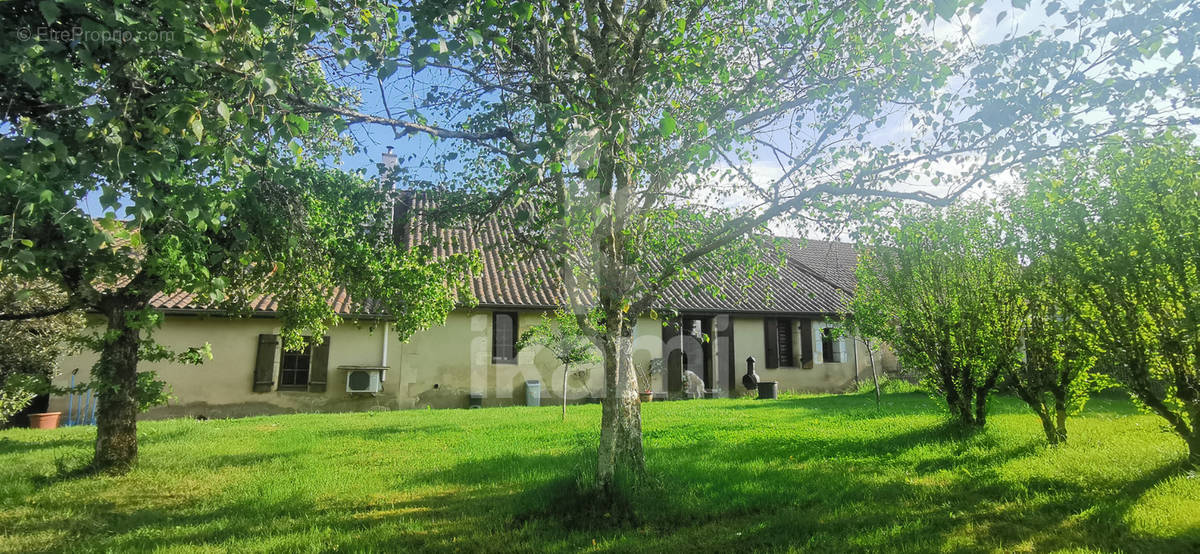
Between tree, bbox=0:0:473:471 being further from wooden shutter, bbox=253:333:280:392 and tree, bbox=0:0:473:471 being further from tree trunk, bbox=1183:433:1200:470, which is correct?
tree trunk, bbox=1183:433:1200:470

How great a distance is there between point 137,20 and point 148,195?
0.98 metres

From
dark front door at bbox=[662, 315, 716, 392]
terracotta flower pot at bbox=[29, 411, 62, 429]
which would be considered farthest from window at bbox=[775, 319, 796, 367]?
terracotta flower pot at bbox=[29, 411, 62, 429]

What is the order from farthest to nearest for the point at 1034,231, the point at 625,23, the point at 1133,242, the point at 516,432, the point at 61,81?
the point at 516,432
the point at 1034,231
the point at 625,23
the point at 1133,242
the point at 61,81

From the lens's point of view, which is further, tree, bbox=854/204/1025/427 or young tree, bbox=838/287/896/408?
young tree, bbox=838/287/896/408

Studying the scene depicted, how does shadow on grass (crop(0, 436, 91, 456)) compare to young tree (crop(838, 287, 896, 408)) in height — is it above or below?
below

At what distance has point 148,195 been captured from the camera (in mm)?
2938

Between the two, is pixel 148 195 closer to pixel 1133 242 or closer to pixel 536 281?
pixel 536 281

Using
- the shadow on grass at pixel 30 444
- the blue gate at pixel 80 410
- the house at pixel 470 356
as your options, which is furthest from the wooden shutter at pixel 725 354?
the blue gate at pixel 80 410

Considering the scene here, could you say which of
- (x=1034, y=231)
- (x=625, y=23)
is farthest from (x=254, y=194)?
(x=1034, y=231)

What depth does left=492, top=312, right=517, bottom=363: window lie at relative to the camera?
15852 millimetres

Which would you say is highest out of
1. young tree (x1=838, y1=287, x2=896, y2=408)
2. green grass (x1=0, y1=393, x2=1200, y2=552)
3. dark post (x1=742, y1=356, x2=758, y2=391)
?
young tree (x1=838, y1=287, x2=896, y2=408)

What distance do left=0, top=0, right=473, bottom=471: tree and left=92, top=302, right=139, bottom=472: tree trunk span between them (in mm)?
16

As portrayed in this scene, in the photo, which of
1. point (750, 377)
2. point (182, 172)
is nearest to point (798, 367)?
point (750, 377)

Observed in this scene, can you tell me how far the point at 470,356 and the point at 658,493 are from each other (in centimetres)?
1063
